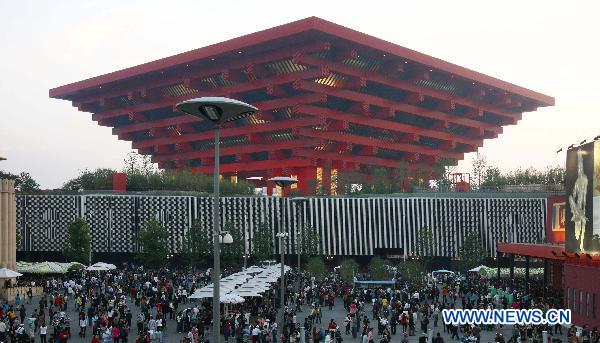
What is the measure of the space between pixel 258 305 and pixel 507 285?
20250 mm

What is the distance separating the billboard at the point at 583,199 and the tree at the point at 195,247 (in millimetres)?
39945

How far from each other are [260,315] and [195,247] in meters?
37.6

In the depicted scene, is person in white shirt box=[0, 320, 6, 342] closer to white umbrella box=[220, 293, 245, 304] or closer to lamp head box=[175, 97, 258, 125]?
white umbrella box=[220, 293, 245, 304]

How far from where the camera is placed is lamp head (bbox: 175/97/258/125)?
1934 centimetres

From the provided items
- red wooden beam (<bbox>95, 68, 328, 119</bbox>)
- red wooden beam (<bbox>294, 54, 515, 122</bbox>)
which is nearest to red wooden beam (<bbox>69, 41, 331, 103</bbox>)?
red wooden beam (<bbox>294, 54, 515, 122</bbox>)

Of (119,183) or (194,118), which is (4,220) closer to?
(119,183)

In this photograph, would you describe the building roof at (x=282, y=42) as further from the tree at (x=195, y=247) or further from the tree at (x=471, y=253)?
the tree at (x=471, y=253)

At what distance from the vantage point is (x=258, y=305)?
141 ft

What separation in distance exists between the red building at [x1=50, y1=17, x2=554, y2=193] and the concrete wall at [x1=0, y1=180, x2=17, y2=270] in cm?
3497

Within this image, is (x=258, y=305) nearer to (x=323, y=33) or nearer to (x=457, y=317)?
(x=457, y=317)

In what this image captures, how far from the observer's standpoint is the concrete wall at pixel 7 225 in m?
53.8

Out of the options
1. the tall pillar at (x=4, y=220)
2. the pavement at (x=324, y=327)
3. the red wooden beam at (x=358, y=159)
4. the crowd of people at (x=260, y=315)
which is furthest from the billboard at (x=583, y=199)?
the red wooden beam at (x=358, y=159)

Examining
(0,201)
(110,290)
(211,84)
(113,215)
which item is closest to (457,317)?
(110,290)

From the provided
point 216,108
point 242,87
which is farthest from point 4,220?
point 242,87
